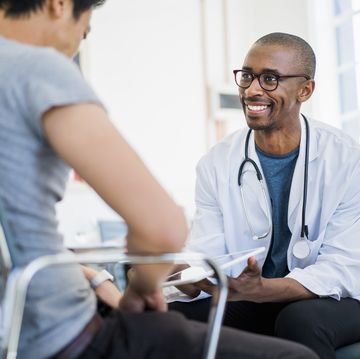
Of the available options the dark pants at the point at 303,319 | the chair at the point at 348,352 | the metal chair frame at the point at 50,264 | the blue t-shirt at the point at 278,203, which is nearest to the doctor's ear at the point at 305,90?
the blue t-shirt at the point at 278,203

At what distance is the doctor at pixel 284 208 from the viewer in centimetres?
188

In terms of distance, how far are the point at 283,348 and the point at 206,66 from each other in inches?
175

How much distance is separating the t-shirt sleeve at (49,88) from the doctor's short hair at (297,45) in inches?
53.0

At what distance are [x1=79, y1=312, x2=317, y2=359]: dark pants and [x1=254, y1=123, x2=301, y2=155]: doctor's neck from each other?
3.74ft

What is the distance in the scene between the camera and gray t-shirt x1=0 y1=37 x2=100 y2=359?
1.01 meters

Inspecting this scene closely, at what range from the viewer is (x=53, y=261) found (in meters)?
0.94

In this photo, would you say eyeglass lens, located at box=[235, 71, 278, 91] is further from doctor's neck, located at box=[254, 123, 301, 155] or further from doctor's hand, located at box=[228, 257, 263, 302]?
doctor's hand, located at box=[228, 257, 263, 302]

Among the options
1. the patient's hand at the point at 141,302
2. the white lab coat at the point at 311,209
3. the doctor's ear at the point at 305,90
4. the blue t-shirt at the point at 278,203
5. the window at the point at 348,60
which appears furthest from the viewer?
the window at the point at 348,60

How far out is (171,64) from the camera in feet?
17.3

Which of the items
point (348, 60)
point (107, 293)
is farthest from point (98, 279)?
point (348, 60)

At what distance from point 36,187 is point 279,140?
1276mm

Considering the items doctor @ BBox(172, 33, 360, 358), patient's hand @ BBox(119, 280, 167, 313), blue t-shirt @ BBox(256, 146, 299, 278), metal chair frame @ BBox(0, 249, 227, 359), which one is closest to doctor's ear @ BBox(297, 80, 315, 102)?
doctor @ BBox(172, 33, 360, 358)

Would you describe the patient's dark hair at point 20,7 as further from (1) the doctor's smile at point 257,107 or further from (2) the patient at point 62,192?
(1) the doctor's smile at point 257,107

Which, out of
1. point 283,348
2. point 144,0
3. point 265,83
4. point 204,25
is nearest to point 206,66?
point 204,25
